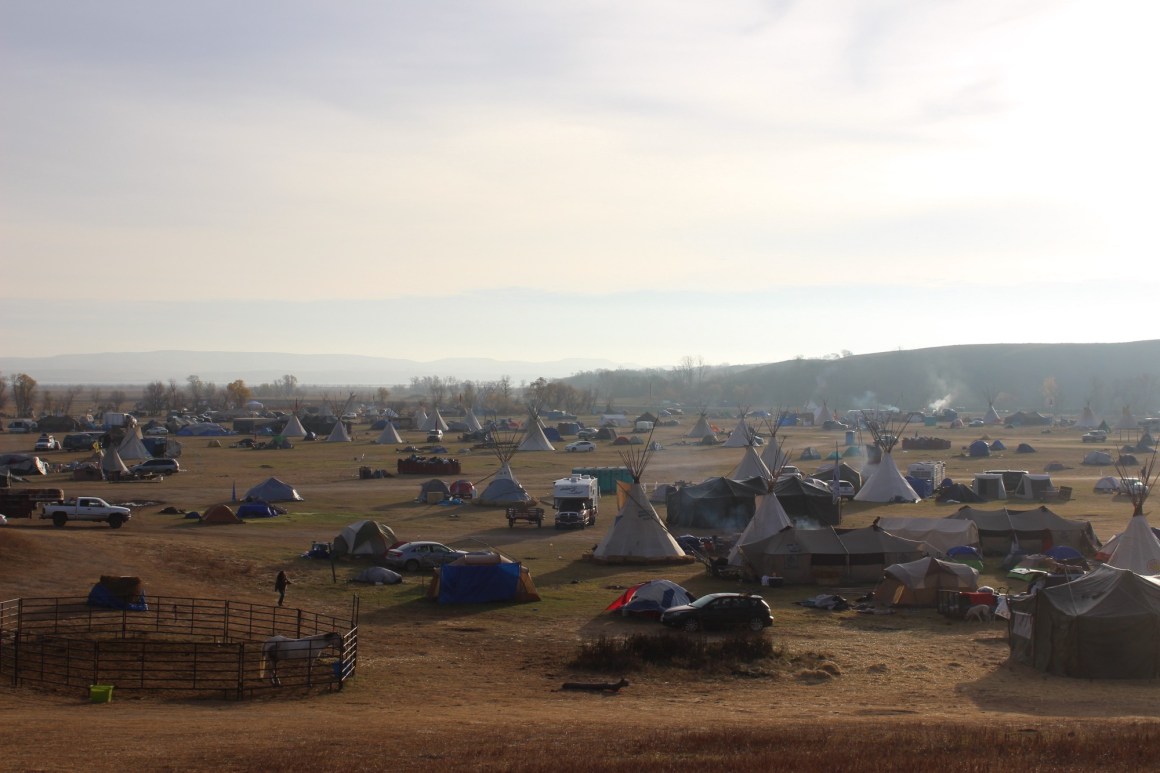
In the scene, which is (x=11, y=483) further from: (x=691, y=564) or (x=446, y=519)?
(x=691, y=564)

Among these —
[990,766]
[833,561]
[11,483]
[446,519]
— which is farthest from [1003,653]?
[11,483]

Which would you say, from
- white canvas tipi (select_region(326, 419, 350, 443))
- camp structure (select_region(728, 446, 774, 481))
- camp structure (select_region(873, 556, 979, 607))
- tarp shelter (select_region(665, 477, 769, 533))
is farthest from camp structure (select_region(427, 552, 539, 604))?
white canvas tipi (select_region(326, 419, 350, 443))

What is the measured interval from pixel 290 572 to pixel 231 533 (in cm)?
877

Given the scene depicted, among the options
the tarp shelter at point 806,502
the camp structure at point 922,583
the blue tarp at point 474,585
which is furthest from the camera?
the tarp shelter at point 806,502

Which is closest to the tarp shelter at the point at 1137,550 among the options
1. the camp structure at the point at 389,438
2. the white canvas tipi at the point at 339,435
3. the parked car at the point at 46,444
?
the camp structure at the point at 389,438

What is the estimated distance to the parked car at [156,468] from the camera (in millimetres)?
59344

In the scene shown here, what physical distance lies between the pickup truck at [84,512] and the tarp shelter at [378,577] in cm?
1464

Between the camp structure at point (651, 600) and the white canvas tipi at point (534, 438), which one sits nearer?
the camp structure at point (651, 600)

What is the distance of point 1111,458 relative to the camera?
69438 millimetres

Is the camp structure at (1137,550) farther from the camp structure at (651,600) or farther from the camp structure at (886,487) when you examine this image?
the camp structure at (886,487)

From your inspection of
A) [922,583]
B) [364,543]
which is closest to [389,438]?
[364,543]

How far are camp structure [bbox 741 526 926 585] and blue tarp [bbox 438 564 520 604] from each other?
742 cm

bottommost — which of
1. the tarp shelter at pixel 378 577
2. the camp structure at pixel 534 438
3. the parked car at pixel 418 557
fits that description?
the tarp shelter at pixel 378 577

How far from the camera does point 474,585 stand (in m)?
27.4
